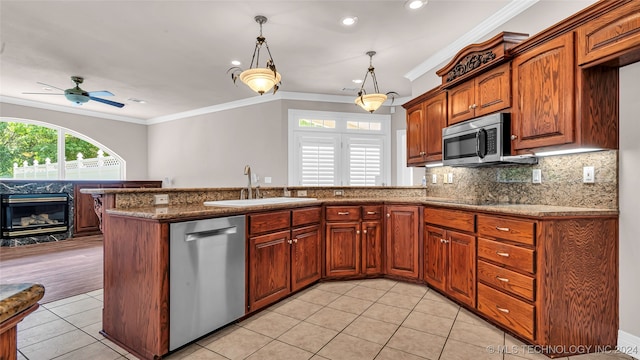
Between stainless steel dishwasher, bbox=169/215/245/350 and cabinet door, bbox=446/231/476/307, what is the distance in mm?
1822

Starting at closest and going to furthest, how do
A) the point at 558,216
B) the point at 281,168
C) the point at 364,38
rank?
the point at 558,216, the point at 364,38, the point at 281,168

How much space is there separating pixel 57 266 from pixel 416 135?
194 inches

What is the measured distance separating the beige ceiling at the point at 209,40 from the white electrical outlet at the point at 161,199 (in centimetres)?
176

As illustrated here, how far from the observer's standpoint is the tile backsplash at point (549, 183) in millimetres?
2082

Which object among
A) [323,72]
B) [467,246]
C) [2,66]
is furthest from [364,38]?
[2,66]

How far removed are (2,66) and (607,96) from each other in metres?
6.80

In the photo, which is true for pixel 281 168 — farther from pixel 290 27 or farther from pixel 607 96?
pixel 607 96

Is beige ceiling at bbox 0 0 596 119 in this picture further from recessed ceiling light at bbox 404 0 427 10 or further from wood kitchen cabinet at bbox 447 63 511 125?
wood kitchen cabinet at bbox 447 63 511 125

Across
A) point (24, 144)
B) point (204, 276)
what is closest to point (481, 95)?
point (204, 276)

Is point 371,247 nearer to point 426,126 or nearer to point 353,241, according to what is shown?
point 353,241

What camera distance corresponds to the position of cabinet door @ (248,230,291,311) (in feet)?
8.11

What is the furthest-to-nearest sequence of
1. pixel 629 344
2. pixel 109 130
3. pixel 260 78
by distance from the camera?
pixel 109 130 → pixel 260 78 → pixel 629 344

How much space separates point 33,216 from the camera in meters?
5.54

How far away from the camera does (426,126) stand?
11.6 feet
